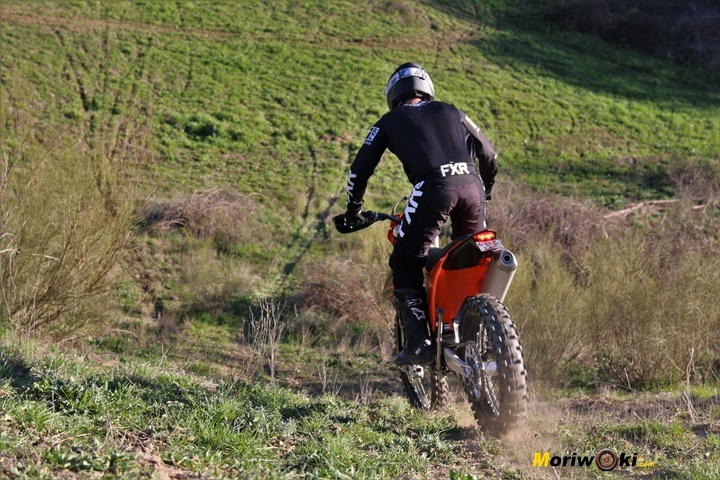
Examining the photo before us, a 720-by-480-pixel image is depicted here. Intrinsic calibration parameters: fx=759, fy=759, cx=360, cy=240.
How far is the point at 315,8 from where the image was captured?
31500 mm

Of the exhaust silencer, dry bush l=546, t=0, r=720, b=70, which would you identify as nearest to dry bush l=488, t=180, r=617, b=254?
the exhaust silencer

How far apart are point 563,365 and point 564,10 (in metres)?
27.7

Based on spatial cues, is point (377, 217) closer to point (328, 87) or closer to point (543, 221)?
point (543, 221)

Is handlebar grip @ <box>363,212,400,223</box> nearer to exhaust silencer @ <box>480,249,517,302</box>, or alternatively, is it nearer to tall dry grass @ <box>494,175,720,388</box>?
exhaust silencer @ <box>480,249,517,302</box>

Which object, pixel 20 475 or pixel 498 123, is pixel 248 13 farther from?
pixel 20 475

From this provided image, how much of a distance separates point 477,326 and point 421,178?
1.05m

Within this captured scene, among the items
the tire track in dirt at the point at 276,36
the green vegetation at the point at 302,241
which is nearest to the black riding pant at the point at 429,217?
the green vegetation at the point at 302,241

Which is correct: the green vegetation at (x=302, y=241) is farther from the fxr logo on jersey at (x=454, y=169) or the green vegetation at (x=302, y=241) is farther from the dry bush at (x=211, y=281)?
the fxr logo on jersey at (x=454, y=169)

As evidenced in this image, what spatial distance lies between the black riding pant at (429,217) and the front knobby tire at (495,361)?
1.82 ft

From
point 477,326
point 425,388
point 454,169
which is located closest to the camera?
point 477,326

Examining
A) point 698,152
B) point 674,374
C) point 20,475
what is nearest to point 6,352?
point 20,475

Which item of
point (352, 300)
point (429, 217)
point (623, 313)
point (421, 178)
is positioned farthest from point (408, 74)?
point (352, 300)

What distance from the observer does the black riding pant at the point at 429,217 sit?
497 centimetres

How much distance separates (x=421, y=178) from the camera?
5.05 m
